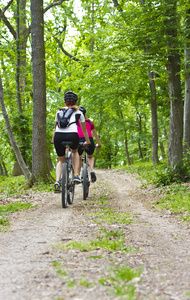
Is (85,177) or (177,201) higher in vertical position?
(85,177)

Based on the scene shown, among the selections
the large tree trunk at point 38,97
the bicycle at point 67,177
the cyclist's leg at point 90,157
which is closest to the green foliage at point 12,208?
the bicycle at point 67,177

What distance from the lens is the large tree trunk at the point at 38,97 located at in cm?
1030

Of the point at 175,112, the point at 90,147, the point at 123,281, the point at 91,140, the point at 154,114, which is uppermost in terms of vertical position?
the point at 154,114

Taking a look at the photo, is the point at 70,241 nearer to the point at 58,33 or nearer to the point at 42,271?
the point at 42,271

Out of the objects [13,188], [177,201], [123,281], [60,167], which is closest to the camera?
[123,281]

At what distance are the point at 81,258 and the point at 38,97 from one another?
8.31 metres

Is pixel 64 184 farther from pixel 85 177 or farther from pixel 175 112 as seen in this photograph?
pixel 175 112

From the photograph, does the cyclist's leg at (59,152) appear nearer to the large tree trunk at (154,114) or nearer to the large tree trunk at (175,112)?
the large tree trunk at (175,112)

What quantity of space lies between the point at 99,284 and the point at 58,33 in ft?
47.2

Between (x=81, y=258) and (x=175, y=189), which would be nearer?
(x=81, y=258)

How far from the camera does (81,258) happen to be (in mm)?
2924

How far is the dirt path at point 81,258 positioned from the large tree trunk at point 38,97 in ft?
16.4

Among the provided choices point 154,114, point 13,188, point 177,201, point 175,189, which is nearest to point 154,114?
point 154,114

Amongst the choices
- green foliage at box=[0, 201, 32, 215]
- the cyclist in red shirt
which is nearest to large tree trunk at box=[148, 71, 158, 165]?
the cyclist in red shirt
